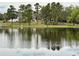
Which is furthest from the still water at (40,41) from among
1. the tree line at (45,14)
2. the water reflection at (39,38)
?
the tree line at (45,14)

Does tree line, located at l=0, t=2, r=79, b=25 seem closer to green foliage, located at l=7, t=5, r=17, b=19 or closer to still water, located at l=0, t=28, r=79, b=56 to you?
green foliage, located at l=7, t=5, r=17, b=19

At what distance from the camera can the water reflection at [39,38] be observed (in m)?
6.45

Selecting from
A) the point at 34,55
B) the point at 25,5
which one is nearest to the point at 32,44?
the point at 34,55

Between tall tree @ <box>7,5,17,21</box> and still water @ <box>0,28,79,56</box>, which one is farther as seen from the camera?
tall tree @ <box>7,5,17,21</box>

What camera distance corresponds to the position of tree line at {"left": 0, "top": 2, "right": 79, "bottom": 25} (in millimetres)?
6488

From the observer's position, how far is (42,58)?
247 inches

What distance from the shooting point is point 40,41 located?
649cm

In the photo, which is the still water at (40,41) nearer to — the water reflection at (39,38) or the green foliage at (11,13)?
the water reflection at (39,38)

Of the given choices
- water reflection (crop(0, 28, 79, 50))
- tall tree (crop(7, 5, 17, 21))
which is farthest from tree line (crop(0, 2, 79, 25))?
water reflection (crop(0, 28, 79, 50))

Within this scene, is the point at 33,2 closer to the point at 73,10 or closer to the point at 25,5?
the point at 25,5

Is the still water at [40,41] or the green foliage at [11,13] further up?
the green foliage at [11,13]

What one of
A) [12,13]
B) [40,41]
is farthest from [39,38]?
[12,13]

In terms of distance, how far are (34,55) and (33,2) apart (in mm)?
843

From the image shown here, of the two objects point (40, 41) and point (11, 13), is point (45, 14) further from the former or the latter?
point (11, 13)
